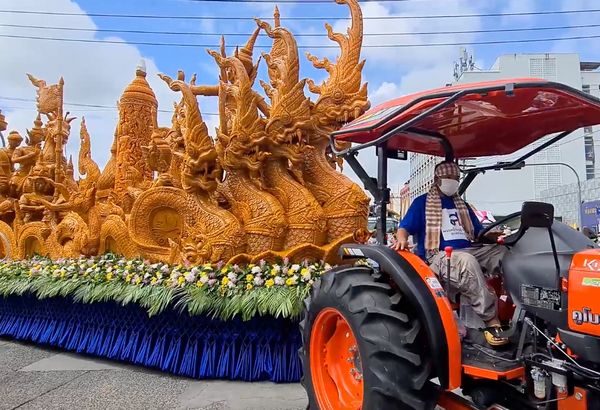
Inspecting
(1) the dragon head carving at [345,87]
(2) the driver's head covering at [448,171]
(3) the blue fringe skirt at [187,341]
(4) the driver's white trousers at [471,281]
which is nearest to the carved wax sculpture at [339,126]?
(1) the dragon head carving at [345,87]

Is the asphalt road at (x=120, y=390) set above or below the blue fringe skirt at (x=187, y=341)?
below

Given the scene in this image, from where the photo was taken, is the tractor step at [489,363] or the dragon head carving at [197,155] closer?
the tractor step at [489,363]

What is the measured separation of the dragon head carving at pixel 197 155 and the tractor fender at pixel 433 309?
3.06 m

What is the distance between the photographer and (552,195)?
2630 centimetres

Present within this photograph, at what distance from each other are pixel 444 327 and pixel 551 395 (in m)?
0.52

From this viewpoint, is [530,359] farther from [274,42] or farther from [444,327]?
[274,42]

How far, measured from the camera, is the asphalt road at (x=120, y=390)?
360cm

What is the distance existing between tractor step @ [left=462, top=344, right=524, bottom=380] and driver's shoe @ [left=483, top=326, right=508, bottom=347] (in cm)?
4

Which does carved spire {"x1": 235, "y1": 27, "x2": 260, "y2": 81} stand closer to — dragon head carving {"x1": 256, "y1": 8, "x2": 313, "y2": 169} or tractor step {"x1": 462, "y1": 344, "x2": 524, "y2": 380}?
dragon head carving {"x1": 256, "y1": 8, "x2": 313, "y2": 169}

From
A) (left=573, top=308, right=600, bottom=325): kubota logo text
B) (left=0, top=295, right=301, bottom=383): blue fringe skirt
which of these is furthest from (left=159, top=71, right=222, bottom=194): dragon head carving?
(left=573, top=308, right=600, bottom=325): kubota logo text

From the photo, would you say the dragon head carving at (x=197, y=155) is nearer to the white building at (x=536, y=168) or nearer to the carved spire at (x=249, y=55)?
the carved spire at (x=249, y=55)

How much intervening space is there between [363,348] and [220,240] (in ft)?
8.53

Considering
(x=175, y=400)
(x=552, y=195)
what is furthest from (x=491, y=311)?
(x=552, y=195)

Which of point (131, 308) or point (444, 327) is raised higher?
point (444, 327)
